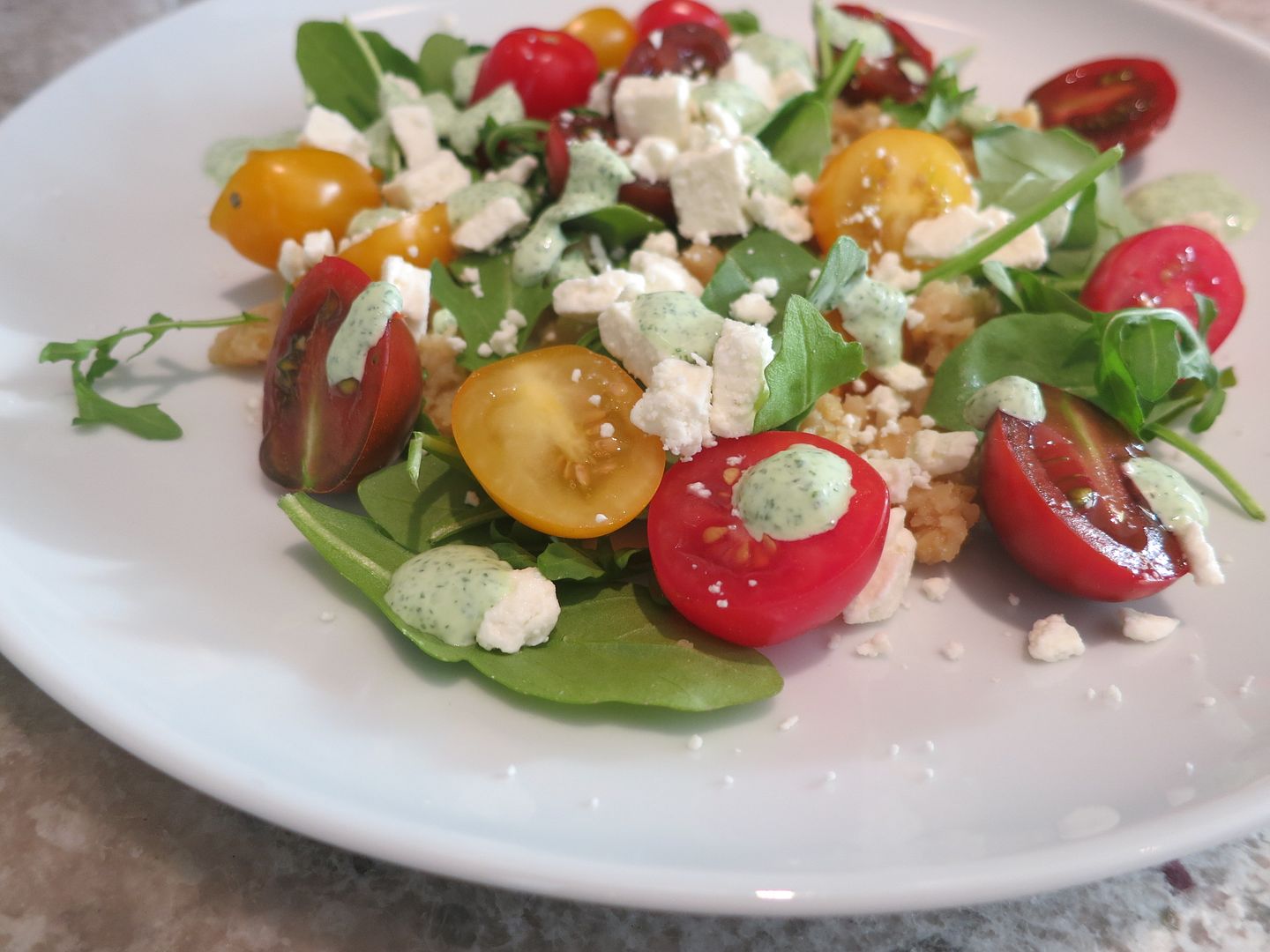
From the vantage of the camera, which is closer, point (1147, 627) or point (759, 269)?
point (1147, 627)

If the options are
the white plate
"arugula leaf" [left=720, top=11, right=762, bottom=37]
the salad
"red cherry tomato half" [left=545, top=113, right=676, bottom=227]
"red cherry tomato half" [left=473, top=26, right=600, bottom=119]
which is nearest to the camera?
the white plate

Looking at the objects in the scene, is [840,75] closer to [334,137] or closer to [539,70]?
[539,70]

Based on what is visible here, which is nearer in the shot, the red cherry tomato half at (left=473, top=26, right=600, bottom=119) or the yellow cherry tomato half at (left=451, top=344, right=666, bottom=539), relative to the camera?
the yellow cherry tomato half at (left=451, top=344, right=666, bottom=539)

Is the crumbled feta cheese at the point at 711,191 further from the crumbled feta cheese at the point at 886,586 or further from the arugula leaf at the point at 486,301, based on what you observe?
the crumbled feta cheese at the point at 886,586

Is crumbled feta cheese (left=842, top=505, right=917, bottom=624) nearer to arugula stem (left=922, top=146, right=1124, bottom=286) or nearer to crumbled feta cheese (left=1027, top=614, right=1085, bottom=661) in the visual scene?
crumbled feta cheese (left=1027, top=614, right=1085, bottom=661)

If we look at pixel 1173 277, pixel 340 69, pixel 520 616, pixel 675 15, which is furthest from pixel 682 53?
pixel 520 616

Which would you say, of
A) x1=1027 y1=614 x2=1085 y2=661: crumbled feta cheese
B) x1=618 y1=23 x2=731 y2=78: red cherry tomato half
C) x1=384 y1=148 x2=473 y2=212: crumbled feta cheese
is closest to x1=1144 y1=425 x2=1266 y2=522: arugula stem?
x1=1027 y1=614 x2=1085 y2=661: crumbled feta cheese

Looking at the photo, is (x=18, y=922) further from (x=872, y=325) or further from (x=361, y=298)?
(x=872, y=325)
